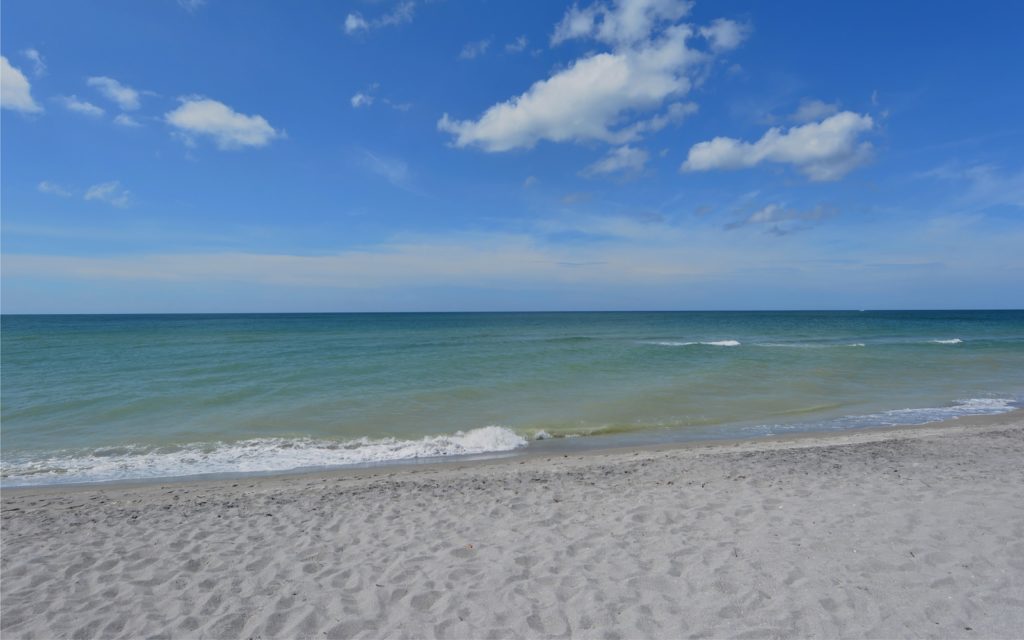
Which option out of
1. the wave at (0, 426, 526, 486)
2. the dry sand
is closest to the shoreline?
the wave at (0, 426, 526, 486)

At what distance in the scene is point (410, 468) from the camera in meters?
9.19

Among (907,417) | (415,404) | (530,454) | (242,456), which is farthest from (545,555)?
(907,417)

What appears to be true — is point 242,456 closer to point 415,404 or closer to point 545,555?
point 415,404

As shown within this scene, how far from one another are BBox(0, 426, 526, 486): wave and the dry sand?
136 centimetres

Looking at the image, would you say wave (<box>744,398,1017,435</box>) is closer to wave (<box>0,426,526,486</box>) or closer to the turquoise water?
the turquoise water

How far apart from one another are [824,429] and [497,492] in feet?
27.5

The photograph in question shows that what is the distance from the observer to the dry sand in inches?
155

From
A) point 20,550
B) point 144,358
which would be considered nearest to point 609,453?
point 20,550

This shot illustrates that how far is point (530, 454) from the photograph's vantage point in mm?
10086

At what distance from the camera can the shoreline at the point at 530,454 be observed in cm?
855

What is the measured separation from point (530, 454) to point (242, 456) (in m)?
5.42

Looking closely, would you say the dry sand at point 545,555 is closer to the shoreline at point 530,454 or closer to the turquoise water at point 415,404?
the shoreline at point 530,454

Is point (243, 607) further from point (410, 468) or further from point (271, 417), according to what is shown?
point (271, 417)

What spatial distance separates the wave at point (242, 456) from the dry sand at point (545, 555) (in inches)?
53.7
